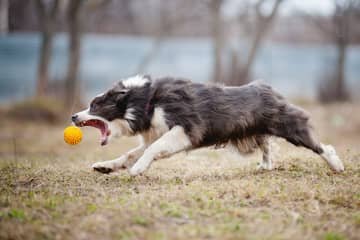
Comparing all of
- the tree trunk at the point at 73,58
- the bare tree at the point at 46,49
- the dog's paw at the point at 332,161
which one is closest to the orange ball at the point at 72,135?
the dog's paw at the point at 332,161

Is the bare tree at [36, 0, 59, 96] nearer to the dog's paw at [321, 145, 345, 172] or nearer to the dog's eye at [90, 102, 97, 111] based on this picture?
the dog's eye at [90, 102, 97, 111]

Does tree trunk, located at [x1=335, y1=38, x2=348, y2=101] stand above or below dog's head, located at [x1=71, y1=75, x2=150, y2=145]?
below

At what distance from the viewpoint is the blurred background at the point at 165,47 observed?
1800cm

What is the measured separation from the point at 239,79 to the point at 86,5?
5.99 metres

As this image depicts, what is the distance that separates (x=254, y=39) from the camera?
19344mm

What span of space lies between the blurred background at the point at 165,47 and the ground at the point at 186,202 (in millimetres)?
11163

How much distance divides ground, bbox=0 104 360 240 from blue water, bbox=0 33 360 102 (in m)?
12.8

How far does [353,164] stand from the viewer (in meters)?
7.28

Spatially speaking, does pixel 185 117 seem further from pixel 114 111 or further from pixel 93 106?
pixel 93 106

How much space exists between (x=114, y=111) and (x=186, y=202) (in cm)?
188

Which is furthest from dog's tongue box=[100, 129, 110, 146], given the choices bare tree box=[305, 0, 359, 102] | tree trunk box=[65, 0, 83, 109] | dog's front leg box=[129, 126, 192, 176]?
bare tree box=[305, 0, 359, 102]

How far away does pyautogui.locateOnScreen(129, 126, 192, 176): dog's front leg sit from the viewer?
20.1 ft

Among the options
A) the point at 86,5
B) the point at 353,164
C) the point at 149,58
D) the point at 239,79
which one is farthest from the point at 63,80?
the point at 353,164

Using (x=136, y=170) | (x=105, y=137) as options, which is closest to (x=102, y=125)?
(x=105, y=137)
